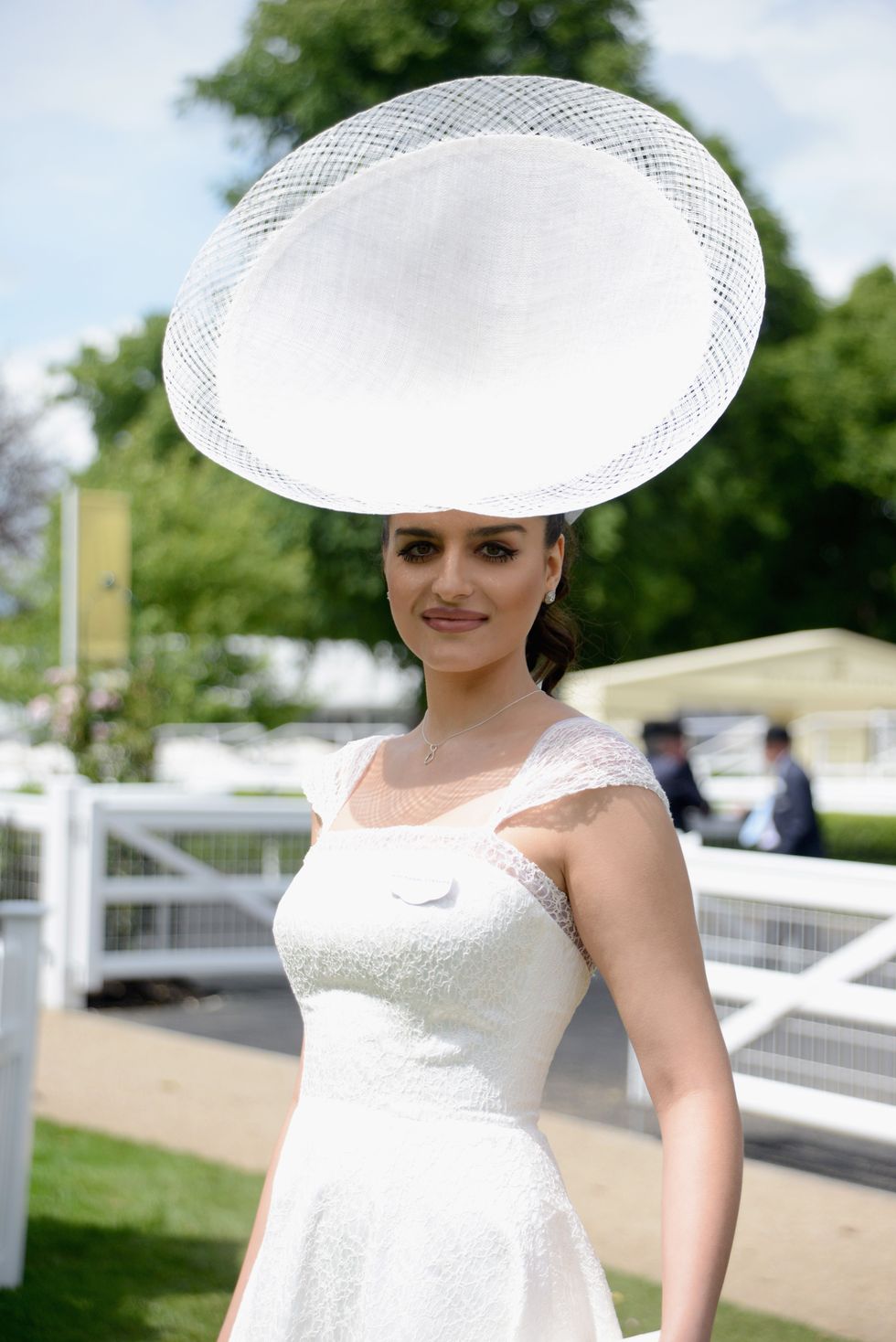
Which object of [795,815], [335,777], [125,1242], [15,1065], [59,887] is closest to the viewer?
[335,777]

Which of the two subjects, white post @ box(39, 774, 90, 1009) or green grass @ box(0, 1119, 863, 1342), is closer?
green grass @ box(0, 1119, 863, 1342)

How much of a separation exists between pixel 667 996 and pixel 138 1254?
→ 4.24 m

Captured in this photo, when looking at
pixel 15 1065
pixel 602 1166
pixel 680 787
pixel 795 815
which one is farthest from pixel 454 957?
pixel 680 787

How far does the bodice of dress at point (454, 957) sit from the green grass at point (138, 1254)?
9.16ft

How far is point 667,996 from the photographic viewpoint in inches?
68.8

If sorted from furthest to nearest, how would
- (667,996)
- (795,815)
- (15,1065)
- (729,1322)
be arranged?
1. (795,815)
2. (15,1065)
3. (729,1322)
4. (667,996)

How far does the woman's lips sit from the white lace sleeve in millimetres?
177

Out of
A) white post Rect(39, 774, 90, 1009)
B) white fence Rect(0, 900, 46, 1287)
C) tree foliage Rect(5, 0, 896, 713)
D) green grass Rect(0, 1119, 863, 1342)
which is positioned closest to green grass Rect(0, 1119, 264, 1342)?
green grass Rect(0, 1119, 863, 1342)

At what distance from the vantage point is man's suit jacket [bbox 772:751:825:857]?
10875 mm

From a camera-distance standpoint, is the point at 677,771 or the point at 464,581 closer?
the point at 464,581

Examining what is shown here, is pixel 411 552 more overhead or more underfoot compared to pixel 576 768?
more overhead

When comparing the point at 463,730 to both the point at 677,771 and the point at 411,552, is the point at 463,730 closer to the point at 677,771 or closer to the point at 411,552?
the point at 411,552

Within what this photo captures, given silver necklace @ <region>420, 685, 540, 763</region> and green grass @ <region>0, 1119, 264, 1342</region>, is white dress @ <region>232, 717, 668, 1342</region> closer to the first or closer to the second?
silver necklace @ <region>420, 685, 540, 763</region>

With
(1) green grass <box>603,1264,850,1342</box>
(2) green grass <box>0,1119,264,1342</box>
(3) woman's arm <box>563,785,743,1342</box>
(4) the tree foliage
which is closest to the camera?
(3) woman's arm <box>563,785,743,1342</box>
